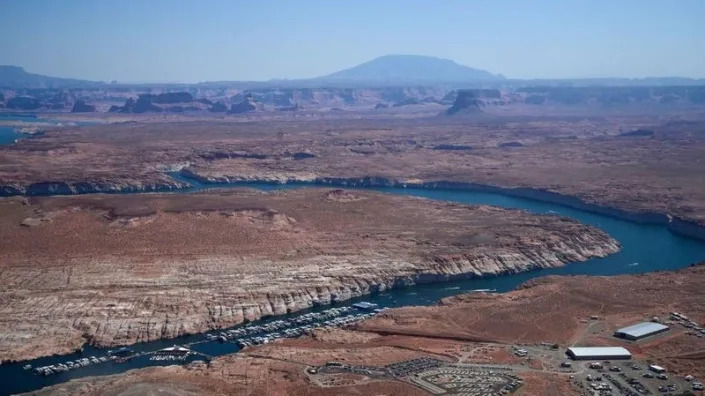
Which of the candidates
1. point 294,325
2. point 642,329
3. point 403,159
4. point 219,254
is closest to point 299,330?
point 294,325

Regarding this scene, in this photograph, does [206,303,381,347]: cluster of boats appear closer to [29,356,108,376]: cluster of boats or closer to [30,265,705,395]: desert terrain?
[30,265,705,395]: desert terrain

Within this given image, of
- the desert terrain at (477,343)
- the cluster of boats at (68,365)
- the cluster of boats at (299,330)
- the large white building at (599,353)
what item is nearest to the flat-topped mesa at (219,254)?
the cluster of boats at (68,365)

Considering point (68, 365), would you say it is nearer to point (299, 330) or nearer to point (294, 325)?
point (299, 330)

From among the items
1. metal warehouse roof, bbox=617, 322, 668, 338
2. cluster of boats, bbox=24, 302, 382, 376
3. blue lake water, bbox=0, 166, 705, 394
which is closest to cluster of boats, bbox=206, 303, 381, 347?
cluster of boats, bbox=24, 302, 382, 376

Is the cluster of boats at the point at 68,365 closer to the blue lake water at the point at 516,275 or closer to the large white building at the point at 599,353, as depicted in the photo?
the blue lake water at the point at 516,275

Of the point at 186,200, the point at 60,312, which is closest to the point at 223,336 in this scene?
the point at 60,312

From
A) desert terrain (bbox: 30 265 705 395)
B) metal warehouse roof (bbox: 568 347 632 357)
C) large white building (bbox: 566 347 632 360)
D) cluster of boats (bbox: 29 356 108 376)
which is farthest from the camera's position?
metal warehouse roof (bbox: 568 347 632 357)
